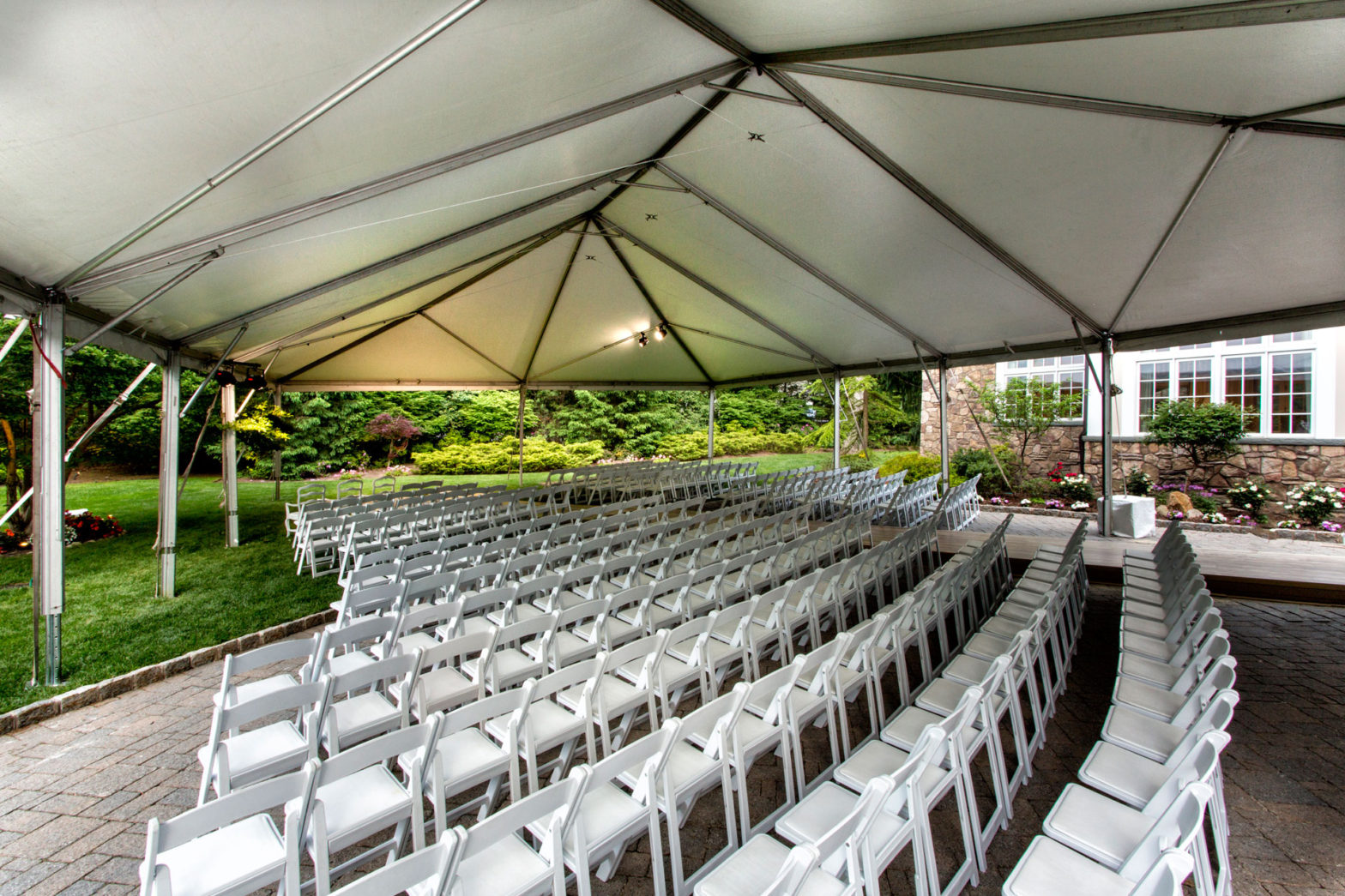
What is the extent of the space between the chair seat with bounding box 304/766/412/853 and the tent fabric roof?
9.70 ft

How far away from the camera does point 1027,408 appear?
14430 millimetres

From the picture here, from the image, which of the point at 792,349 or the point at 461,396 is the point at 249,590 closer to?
the point at 792,349

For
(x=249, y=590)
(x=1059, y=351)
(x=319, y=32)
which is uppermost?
(x=319, y=32)

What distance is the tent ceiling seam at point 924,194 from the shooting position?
4.77 m

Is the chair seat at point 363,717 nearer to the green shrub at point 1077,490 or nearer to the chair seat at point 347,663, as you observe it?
the chair seat at point 347,663

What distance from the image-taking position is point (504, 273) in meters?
9.29

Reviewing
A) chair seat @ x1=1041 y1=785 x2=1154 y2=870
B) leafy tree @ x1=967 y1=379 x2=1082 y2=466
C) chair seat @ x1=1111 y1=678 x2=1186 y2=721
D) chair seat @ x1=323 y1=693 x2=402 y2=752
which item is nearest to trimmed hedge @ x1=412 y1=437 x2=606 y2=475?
leafy tree @ x1=967 y1=379 x2=1082 y2=466

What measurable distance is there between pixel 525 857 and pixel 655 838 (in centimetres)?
42

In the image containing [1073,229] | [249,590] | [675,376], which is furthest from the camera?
[675,376]

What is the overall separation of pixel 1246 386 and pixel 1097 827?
610 inches

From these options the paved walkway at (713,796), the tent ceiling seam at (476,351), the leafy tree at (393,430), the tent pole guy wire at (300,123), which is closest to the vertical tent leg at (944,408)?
the paved walkway at (713,796)

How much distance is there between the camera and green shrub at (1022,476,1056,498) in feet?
44.7

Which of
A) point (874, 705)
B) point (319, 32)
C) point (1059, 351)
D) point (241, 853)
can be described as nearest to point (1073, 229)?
point (1059, 351)

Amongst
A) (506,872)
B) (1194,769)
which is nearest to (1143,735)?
(1194,769)
